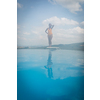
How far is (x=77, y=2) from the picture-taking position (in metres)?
2.36

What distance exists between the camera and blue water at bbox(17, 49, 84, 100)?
225 centimetres

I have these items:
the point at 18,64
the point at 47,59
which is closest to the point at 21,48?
the point at 18,64

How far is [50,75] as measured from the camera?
229 cm

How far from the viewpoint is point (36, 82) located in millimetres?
2326

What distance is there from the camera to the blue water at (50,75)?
88.4 inches

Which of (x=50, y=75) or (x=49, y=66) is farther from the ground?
(x=49, y=66)
